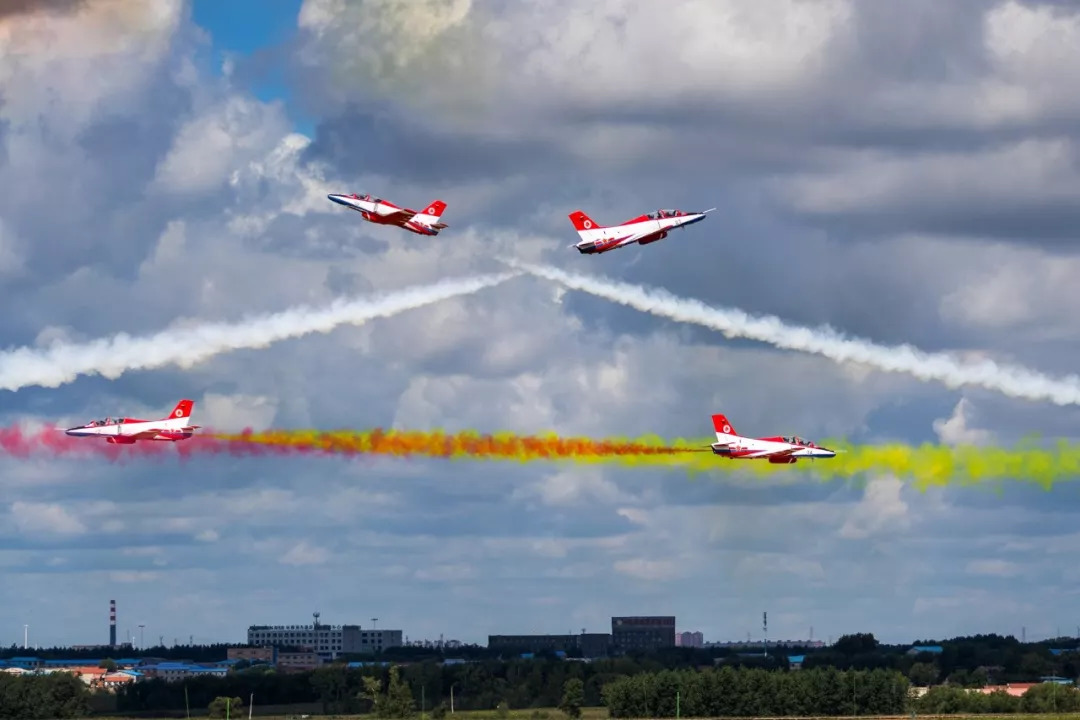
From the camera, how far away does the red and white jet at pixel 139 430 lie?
13462 cm

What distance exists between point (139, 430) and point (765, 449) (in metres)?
45.5

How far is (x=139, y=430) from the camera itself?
442ft

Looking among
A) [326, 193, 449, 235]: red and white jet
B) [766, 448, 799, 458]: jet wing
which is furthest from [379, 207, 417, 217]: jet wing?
[766, 448, 799, 458]: jet wing

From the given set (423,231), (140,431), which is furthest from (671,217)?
(140,431)

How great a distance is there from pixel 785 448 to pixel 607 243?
69.9 feet

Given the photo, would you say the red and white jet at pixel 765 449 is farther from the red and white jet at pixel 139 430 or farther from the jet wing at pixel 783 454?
the red and white jet at pixel 139 430

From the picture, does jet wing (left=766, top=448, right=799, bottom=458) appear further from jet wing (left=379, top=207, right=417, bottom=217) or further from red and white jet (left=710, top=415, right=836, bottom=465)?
jet wing (left=379, top=207, right=417, bottom=217)

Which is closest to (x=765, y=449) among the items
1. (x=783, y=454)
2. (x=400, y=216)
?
(x=783, y=454)

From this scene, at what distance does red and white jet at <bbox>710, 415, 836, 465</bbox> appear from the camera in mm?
138875

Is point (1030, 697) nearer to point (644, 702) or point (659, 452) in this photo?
point (644, 702)

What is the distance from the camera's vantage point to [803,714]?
195 m

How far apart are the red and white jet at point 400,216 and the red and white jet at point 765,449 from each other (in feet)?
86.1

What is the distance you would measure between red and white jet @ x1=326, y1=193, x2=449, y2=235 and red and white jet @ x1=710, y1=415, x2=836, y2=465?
86.1 ft

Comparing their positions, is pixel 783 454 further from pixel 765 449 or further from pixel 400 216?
pixel 400 216
